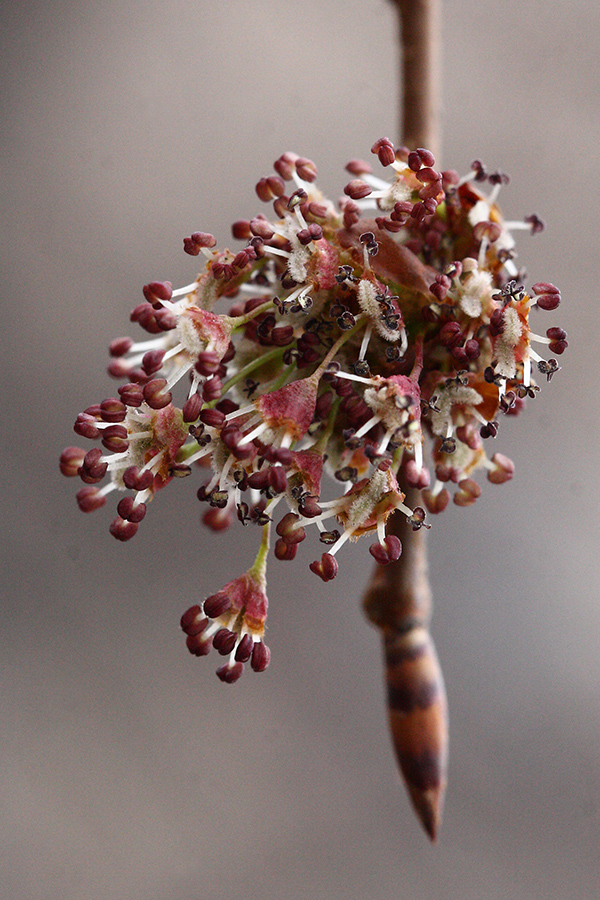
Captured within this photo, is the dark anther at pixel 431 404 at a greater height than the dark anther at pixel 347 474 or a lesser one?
greater

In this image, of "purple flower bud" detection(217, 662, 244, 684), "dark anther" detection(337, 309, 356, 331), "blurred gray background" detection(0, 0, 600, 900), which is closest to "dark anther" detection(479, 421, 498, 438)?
"dark anther" detection(337, 309, 356, 331)

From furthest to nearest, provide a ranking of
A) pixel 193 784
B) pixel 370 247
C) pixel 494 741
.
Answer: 1. pixel 193 784
2. pixel 494 741
3. pixel 370 247

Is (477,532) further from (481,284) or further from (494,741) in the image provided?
(481,284)

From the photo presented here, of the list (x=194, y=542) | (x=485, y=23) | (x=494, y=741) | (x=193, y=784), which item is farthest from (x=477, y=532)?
(x=485, y=23)

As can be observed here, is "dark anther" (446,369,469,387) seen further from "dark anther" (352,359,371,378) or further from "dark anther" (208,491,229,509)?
"dark anther" (208,491,229,509)

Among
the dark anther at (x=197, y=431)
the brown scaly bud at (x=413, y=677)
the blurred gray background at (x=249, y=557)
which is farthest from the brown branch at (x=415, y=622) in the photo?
the blurred gray background at (x=249, y=557)

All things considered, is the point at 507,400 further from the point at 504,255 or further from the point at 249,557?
the point at 249,557

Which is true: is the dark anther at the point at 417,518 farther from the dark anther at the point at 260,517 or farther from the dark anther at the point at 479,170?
the dark anther at the point at 479,170
